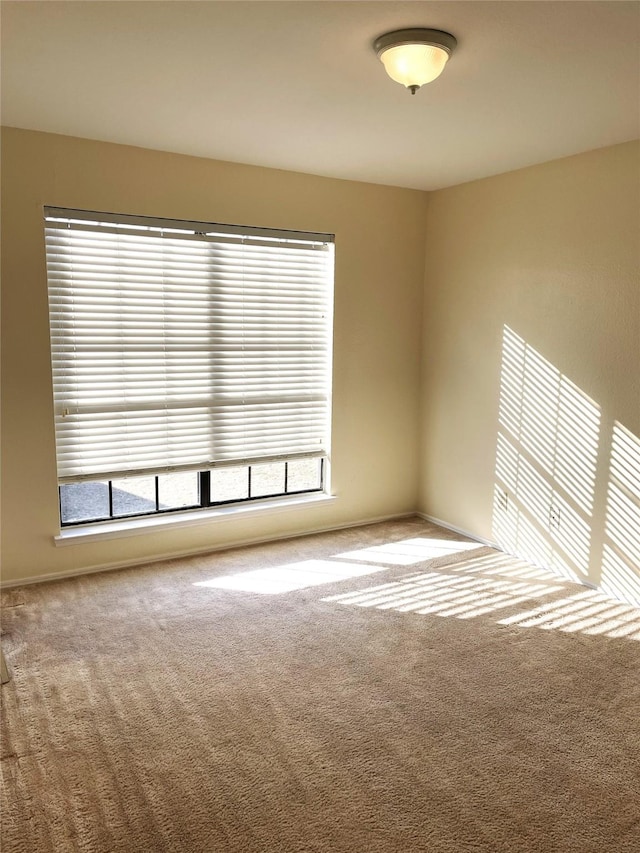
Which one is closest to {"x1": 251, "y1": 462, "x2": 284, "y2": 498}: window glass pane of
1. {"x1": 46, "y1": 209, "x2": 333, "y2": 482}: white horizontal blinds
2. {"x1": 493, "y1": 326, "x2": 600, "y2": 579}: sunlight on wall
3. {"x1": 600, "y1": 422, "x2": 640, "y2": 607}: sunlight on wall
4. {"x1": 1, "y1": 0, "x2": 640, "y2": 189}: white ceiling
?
{"x1": 46, "y1": 209, "x2": 333, "y2": 482}: white horizontal blinds

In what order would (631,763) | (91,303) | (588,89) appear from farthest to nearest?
(91,303) → (588,89) → (631,763)

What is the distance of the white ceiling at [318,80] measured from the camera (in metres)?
2.13

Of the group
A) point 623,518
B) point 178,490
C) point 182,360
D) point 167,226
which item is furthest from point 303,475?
point 623,518

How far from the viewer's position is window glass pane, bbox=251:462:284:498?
4.68 meters

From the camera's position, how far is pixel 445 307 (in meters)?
4.88

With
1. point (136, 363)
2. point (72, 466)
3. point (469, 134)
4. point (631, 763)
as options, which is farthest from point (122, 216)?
point (631, 763)

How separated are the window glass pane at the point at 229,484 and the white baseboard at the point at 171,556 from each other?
32 centimetres

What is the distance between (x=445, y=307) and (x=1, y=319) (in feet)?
10.0

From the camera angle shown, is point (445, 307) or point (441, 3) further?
point (445, 307)

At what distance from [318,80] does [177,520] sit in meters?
2.78

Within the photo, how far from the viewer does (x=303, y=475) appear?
4.91 metres

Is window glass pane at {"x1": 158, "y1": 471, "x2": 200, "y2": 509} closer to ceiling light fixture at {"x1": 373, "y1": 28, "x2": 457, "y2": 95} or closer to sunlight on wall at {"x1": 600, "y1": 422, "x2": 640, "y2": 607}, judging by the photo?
sunlight on wall at {"x1": 600, "y1": 422, "x2": 640, "y2": 607}

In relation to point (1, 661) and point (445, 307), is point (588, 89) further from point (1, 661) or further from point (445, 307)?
point (1, 661)

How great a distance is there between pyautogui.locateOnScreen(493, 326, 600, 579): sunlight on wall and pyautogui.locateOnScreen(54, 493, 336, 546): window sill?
1.33 metres
